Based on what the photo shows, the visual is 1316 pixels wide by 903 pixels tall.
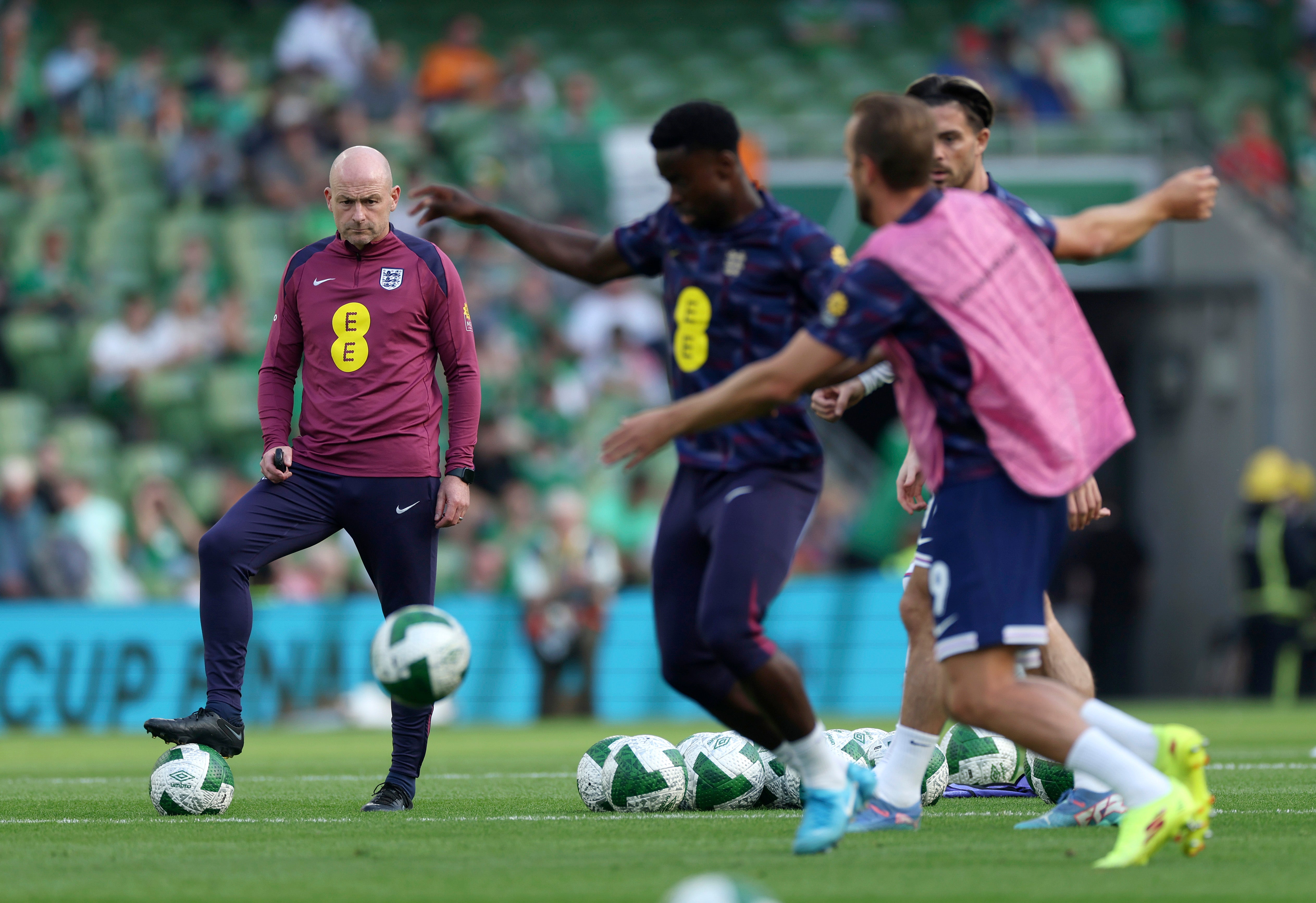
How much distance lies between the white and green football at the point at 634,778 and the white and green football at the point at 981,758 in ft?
4.53

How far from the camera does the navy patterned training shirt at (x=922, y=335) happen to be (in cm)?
544

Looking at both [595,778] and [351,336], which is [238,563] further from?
[595,778]

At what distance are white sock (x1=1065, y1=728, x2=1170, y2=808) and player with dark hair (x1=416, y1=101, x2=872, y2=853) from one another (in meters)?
0.87

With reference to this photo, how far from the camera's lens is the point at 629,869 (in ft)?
18.0

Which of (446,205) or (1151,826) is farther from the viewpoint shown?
(446,205)

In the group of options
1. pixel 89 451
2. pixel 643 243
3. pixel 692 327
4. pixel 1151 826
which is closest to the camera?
pixel 1151 826

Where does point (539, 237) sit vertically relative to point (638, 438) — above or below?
above

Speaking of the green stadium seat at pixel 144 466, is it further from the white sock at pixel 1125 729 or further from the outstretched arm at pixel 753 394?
the white sock at pixel 1125 729

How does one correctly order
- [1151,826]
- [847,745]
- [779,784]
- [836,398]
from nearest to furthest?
[1151,826] → [836,398] → [847,745] → [779,784]

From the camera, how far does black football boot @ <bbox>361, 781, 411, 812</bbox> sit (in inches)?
295

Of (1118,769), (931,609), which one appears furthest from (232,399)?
(1118,769)

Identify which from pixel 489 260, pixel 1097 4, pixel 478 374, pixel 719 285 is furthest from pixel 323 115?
pixel 719 285

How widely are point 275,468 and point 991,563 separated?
3192mm

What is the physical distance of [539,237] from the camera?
6648 mm
